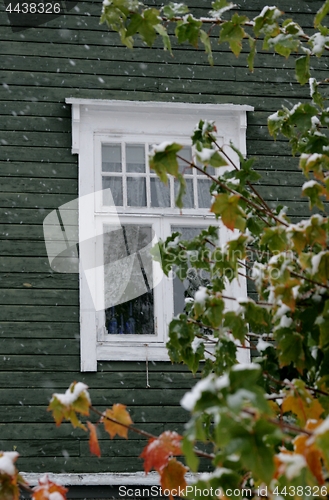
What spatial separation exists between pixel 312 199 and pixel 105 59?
14.2 ft

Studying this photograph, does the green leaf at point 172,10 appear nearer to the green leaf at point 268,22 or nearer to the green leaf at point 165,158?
the green leaf at point 268,22

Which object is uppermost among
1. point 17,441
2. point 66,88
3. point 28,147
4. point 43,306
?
point 66,88

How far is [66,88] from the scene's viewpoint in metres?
7.05

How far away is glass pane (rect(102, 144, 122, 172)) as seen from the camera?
6.97m

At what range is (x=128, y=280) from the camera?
21.9ft

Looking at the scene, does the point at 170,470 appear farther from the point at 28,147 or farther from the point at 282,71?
the point at 282,71

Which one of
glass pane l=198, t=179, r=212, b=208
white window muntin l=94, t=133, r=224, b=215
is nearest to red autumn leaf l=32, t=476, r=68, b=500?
white window muntin l=94, t=133, r=224, b=215

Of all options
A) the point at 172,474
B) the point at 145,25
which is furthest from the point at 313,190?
the point at 172,474

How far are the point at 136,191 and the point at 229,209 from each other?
3639 mm

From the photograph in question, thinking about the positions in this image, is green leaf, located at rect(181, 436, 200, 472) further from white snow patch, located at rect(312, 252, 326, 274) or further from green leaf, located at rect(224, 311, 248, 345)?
green leaf, located at rect(224, 311, 248, 345)

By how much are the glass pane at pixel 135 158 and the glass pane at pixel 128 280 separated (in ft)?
1.78

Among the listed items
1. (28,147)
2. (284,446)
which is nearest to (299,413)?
(284,446)

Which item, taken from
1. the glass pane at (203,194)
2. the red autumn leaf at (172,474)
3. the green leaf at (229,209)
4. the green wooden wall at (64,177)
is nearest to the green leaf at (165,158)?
the green leaf at (229,209)

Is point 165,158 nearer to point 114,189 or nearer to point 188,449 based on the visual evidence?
point 188,449
